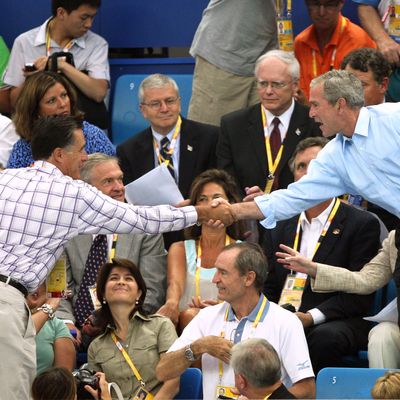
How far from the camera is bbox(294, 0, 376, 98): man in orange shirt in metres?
8.95

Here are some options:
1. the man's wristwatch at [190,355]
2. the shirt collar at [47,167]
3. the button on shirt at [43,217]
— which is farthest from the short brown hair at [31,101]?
the man's wristwatch at [190,355]

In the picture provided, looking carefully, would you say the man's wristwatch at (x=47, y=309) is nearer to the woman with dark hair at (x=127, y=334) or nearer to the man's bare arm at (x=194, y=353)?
the woman with dark hair at (x=127, y=334)

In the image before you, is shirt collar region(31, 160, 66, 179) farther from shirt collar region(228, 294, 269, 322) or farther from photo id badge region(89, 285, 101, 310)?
shirt collar region(228, 294, 269, 322)

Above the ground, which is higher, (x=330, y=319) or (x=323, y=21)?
(x=323, y=21)

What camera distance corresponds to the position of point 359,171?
6621 mm

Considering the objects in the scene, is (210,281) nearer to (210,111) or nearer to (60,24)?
(210,111)

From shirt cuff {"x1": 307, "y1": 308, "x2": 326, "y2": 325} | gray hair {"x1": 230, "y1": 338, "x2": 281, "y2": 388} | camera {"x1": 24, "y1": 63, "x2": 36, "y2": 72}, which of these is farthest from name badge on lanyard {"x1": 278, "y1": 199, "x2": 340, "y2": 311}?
camera {"x1": 24, "y1": 63, "x2": 36, "y2": 72}

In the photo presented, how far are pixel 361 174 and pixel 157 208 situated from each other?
119cm

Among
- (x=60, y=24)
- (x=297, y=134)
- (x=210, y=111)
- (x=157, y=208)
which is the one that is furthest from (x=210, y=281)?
(x=60, y=24)

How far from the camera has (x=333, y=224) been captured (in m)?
7.30

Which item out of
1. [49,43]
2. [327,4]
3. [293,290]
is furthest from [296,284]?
[49,43]

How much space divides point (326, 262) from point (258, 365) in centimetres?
180

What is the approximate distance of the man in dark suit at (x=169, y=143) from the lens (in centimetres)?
839

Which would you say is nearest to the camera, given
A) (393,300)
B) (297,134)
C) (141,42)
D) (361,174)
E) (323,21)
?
(361,174)
